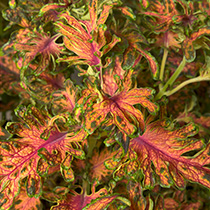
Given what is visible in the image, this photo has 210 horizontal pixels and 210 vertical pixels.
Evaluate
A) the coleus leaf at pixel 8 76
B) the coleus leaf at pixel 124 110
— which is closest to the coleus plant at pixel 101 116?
the coleus leaf at pixel 124 110

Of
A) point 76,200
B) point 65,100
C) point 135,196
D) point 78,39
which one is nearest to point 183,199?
point 135,196

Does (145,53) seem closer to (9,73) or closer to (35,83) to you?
(35,83)

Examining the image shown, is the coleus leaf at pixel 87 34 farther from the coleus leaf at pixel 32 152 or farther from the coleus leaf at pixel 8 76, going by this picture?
the coleus leaf at pixel 8 76

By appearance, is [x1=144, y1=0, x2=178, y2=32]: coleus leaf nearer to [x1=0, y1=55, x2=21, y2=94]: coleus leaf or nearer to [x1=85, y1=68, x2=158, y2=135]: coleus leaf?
[x1=85, y1=68, x2=158, y2=135]: coleus leaf

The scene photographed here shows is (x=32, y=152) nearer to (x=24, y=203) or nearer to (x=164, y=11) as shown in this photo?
(x=24, y=203)

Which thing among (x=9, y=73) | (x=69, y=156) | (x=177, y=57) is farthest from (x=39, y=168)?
(x=177, y=57)

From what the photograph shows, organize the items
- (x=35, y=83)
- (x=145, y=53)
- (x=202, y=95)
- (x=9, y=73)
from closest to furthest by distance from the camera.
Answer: (x=145, y=53)
(x=35, y=83)
(x=9, y=73)
(x=202, y=95)
